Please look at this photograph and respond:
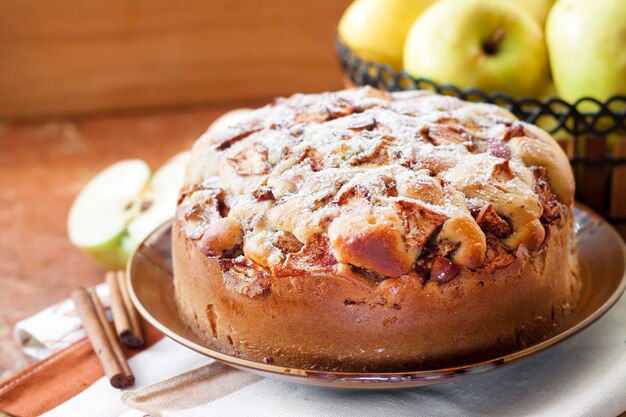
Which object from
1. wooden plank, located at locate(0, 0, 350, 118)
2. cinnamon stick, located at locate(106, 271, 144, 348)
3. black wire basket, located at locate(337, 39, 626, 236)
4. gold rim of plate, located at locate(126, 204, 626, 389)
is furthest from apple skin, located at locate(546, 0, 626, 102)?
wooden plank, located at locate(0, 0, 350, 118)

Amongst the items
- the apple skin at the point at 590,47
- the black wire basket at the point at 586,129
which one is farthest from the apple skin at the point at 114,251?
the apple skin at the point at 590,47

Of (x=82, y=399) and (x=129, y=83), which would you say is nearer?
(x=82, y=399)

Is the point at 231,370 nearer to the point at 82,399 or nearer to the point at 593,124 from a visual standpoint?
the point at 82,399

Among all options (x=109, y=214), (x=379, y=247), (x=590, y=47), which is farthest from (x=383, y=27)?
(x=379, y=247)

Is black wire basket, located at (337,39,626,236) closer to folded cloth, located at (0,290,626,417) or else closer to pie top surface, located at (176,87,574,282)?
pie top surface, located at (176,87,574,282)

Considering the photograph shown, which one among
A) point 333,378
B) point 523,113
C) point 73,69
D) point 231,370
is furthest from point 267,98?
point 333,378

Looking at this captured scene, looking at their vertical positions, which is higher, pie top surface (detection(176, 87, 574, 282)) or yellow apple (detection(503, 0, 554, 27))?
yellow apple (detection(503, 0, 554, 27))

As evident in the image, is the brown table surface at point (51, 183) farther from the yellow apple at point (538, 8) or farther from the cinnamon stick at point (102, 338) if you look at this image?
the yellow apple at point (538, 8)
